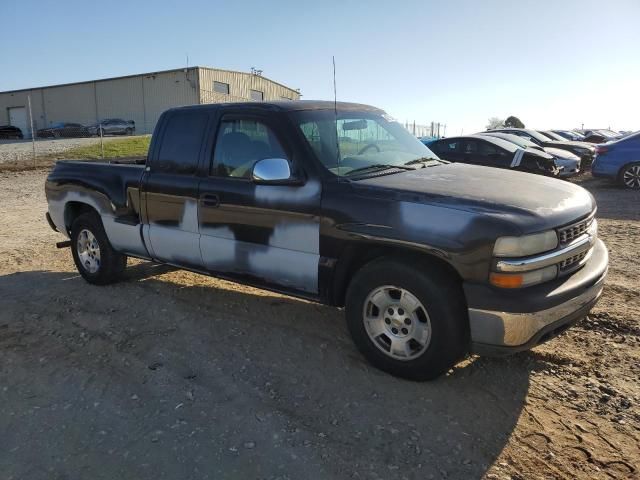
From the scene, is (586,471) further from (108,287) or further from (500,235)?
(108,287)

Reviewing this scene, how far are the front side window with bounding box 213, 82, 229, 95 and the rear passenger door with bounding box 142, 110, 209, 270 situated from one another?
43.7 metres

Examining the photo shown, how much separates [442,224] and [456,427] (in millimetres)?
1204

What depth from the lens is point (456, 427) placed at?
311 centimetres

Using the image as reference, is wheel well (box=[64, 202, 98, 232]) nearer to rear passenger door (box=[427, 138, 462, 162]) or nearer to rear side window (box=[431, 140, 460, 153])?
rear passenger door (box=[427, 138, 462, 162])

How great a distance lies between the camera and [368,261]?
12.3 feet

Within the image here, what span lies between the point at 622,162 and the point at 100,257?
40.9ft

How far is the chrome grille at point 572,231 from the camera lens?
10.8 ft

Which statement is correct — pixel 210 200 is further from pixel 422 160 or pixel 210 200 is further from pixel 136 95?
pixel 136 95

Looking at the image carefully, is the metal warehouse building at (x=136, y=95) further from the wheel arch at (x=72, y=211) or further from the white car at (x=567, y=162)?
the wheel arch at (x=72, y=211)

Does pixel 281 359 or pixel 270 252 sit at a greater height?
pixel 270 252

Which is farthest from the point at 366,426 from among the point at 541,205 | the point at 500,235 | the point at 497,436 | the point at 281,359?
the point at 541,205

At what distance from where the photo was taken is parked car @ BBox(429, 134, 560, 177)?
13086 mm

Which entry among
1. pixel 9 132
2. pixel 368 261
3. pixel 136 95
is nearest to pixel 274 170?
pixel 368 261

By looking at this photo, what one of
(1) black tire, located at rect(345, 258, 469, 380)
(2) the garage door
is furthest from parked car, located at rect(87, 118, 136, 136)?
(1) black tire, located at rect(345, 258, 469, 380)
